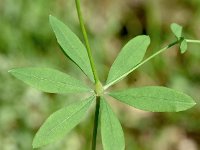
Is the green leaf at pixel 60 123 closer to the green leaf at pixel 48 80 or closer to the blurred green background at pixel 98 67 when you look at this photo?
the green leaf at pixel 48 80

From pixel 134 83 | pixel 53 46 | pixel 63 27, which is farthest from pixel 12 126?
pixel 63 27

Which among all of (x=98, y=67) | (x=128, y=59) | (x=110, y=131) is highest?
(x=98, y=67)

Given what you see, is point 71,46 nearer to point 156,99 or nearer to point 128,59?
point 128,59

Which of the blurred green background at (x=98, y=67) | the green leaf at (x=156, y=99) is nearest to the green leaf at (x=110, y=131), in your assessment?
the green leaf at (x=156, y=99)

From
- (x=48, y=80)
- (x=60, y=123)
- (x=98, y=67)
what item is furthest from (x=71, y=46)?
(x=98, y=67)

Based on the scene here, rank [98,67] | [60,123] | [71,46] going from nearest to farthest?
1. [60,123]
2. [71,46]
3. [98,67]

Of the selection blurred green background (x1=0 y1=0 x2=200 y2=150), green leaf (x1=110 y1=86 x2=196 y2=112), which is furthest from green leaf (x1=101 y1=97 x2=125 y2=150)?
blurred green background (x1=0 y1=0 x2=200 y2=150)

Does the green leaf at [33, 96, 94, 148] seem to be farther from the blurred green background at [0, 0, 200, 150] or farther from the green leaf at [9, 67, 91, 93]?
the blurred green background at [0, 0, 200, 150]
